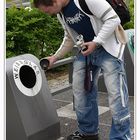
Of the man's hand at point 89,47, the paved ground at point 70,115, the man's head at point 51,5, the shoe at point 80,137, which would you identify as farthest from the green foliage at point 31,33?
the man's hand at point 89,47

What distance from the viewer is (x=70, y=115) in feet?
16.1

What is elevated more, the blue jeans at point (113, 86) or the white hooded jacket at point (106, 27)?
the white hooded jacket at point (106, 27)

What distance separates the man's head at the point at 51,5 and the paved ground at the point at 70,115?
4.41 feet

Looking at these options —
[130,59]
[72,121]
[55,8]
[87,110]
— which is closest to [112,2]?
[55,8]

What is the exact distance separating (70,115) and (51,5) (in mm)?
1771

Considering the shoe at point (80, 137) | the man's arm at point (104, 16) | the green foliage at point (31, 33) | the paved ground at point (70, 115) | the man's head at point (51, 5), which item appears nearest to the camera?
the man's arm at point (104, 16)

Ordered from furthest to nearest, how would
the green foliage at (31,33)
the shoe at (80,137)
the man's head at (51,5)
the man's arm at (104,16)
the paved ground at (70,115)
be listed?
1. the green foliage at (31,33)
2. the paved ground at (70,115)
3. the shoe at (80,137)
4. the man's head at (51,5)
5. the man's arm at (104,16)

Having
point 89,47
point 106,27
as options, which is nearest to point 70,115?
point 89,47

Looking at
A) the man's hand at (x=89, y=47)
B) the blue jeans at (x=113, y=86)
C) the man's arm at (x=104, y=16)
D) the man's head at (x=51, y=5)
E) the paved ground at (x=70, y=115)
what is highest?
the man's head at (x=51, y=5)

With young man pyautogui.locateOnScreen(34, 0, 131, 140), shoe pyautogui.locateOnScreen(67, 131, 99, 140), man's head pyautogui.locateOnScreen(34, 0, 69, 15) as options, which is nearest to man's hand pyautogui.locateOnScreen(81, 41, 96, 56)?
young man pyautogui.locateOnScreen(34, 0, 131, 140)

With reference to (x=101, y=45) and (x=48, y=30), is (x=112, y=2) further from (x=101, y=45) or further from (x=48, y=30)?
(x=48, y=30)

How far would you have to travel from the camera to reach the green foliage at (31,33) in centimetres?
596

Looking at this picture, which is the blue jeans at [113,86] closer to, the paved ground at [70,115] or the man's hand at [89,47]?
the man's hand at [89,47]

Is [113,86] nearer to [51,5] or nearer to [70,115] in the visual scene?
[51,5]
